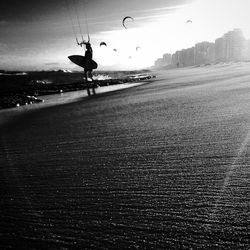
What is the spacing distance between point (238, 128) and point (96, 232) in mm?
3154

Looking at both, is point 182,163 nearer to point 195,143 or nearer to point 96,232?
point 195,143

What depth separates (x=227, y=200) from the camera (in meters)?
2.01

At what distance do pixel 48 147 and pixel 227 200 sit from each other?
314 cm

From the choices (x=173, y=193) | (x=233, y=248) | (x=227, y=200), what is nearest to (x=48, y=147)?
(x=173, y=193)

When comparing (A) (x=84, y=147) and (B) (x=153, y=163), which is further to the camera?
(A) (x=84, y=147)

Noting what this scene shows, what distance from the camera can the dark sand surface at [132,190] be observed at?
1693mm

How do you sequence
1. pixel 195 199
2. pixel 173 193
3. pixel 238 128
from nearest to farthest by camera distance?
pixel 195 199 → pixel 173 193 → pixel 238 128

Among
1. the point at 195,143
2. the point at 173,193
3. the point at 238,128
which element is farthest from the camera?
the point at 238,128

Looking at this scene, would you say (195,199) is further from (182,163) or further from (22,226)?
(22,226)

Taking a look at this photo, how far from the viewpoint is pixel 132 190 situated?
239 cm

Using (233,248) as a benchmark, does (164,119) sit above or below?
below

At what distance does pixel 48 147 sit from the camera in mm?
4320

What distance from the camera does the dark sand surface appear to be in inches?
66.7

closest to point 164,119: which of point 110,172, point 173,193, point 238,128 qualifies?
point 238,128
